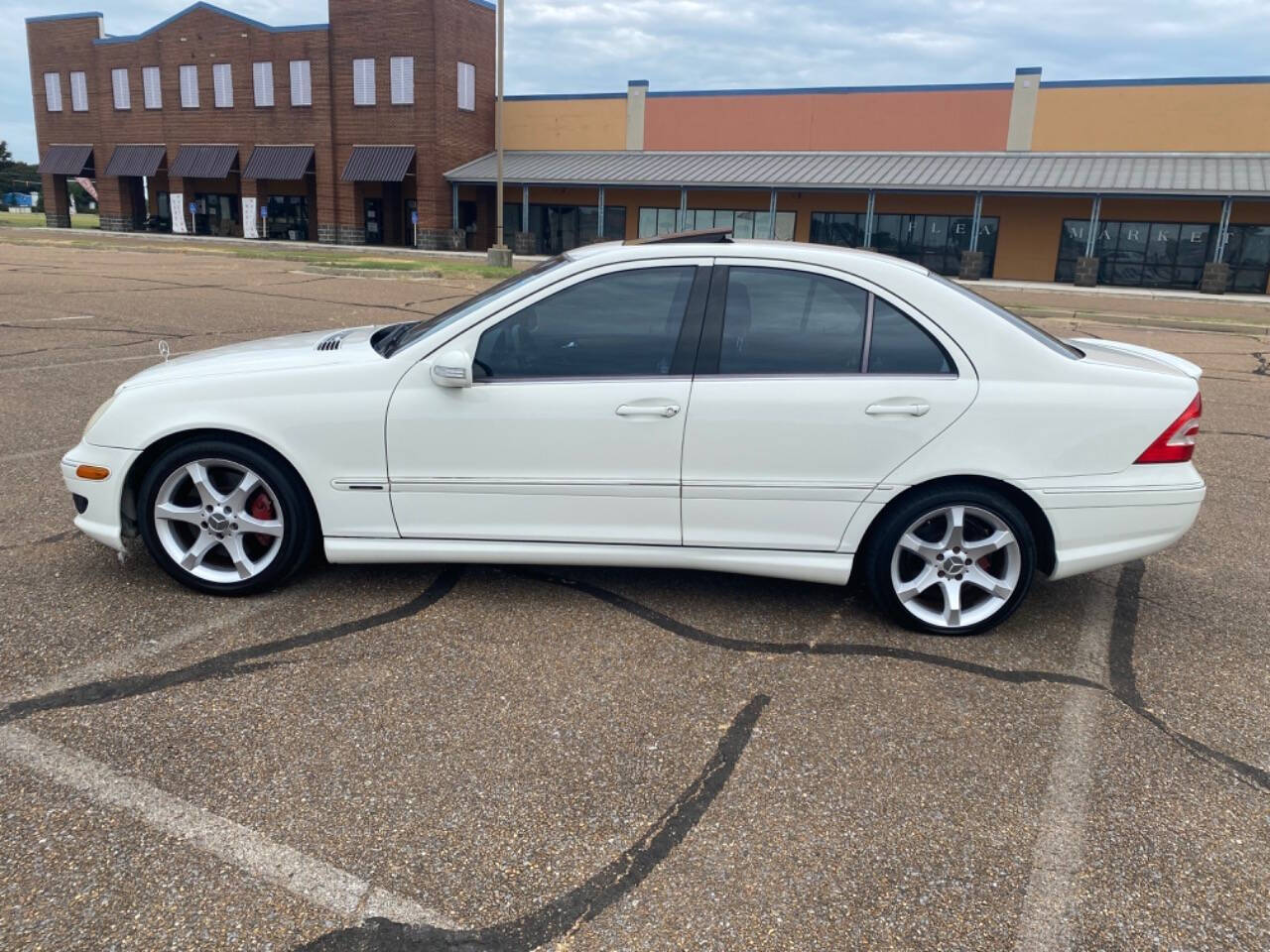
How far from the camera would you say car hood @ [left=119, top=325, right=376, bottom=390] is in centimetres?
410

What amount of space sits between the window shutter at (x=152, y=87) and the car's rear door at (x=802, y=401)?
52232 millimetres

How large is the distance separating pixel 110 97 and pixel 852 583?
55.4 metres

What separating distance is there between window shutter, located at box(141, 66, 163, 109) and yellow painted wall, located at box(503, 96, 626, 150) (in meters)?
17.7

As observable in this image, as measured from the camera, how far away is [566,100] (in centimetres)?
4272

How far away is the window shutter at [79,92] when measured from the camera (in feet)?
161

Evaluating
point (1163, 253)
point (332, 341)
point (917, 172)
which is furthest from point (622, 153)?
point (332, 341)

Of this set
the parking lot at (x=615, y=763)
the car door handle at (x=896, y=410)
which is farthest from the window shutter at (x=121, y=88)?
the car door handle at (x=896, y=410)

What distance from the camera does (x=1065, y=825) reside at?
111 inches

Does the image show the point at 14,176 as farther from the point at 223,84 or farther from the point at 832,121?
the point at 832,121

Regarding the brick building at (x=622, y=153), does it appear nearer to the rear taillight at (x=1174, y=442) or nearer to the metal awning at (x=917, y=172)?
the metal awning at (x=917, y=172)

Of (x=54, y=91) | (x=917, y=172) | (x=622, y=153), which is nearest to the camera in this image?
(x=917, y=172)

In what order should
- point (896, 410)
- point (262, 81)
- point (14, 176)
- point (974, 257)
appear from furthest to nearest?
point (14, 176), point (262, 81), point (974, 257), point (896, 410)

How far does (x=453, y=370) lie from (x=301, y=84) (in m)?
45.5

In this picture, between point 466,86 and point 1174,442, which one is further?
point 466,86
